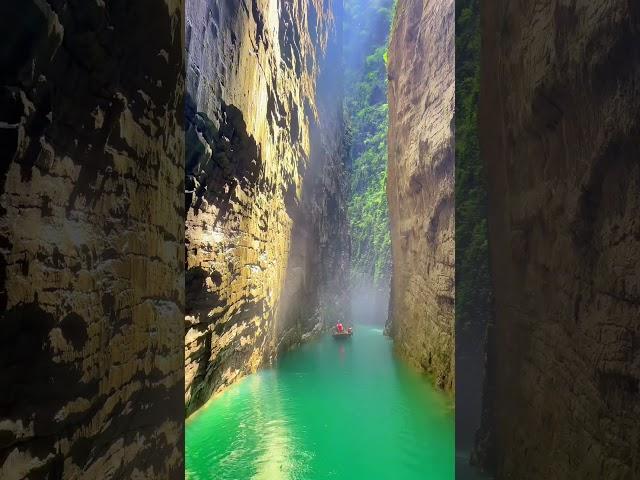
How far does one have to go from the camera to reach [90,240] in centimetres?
199

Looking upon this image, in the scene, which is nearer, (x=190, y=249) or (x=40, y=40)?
(x=40, y=40)

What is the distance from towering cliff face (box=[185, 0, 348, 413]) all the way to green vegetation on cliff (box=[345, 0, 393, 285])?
2027 centimetres

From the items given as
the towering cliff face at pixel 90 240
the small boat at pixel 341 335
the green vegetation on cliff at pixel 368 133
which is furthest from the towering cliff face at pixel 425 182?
the green vegetation on cliff at pixel 368 133

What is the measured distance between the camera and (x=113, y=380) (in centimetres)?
212

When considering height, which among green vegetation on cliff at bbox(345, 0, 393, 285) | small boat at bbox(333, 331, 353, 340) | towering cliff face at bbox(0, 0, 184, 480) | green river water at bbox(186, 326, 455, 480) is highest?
green vegetation on cliff at bbox(345, 0, 393, 285)

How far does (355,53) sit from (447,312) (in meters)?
41.6

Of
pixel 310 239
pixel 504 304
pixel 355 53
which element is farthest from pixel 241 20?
pixel 355 53

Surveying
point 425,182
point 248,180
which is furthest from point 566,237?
point 425,182

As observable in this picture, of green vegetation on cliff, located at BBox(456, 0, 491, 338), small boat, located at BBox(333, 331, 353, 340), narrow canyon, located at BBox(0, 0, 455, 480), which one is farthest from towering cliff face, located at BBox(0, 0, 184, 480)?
small boat, located at BBox(333, 331, 353, 340)

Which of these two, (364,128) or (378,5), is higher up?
(378,5)

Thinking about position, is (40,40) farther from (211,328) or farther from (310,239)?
(310,239)

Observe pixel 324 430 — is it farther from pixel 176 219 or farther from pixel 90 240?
pixel 90 240

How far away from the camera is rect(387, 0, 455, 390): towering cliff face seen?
31.1ft

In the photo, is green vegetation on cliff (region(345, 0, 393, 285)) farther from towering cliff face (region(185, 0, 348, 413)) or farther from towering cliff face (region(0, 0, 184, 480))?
towering cliff face (region(0, 0, 184, 480))
